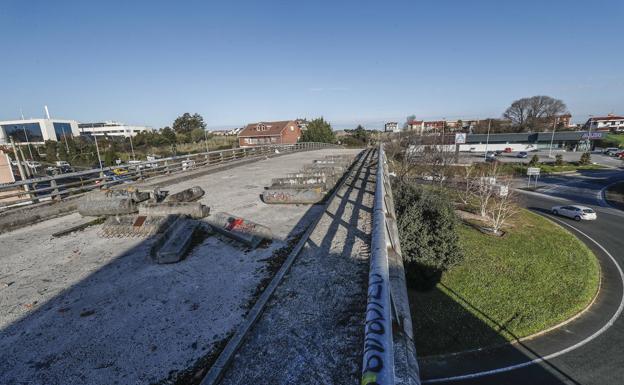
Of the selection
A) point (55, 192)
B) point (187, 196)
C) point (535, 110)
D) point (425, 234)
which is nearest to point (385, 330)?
point (187, 196)

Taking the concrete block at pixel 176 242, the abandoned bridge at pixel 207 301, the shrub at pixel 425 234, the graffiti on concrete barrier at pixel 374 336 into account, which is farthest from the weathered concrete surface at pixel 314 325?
the shrub at pixel 425 234

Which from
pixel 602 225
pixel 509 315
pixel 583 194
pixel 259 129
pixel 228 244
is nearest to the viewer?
pixel 228 244

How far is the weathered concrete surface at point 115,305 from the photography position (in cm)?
300

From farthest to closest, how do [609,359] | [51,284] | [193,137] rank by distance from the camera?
[193,137] → [609,359] → [51,284]

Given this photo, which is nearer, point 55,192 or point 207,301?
point 207,301

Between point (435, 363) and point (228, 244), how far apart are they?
9.53 m

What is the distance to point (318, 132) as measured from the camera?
54969 millimetres

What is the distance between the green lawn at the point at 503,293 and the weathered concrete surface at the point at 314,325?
901cm

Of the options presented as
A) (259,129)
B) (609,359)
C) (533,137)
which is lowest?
(609,359)

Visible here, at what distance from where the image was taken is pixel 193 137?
63.7 m

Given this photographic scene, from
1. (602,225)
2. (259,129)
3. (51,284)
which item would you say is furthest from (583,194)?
(259,129)

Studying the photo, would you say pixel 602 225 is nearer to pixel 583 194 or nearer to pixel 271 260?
pixel 583 194

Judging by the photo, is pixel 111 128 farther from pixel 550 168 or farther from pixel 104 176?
pixel 550 168

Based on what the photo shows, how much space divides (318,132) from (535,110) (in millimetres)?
72181
